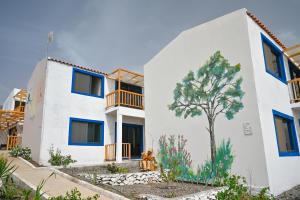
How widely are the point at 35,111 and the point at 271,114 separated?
12.9 meters

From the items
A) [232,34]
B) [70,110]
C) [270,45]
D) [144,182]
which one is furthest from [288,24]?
[70,110]

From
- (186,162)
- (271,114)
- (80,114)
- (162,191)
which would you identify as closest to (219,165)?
(186,162)

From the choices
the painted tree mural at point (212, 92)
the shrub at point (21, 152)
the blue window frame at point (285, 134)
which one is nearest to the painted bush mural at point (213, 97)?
the painted tree mural at point (212, 92)

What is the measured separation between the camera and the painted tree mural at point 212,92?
8.91m

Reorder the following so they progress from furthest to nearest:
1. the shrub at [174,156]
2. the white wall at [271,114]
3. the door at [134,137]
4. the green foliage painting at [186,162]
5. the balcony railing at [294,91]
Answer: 1. the door at [134,137]
2. the balcony railing at [294,91]
3. the shrub at [174,156]
4. the green foliage painting at [186,162]
5. the white wall at [271,114]

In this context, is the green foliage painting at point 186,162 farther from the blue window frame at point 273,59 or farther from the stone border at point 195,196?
the blue window frame at point 273,59

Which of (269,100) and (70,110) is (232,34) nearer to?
(269,100)

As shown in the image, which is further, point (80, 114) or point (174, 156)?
point (80, 114)

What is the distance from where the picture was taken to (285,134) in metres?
10.0

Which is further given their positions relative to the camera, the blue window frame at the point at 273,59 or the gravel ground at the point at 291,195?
the blue window frame at the point at 273,59

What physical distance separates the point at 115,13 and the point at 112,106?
261 inches

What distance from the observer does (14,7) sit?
1145cm

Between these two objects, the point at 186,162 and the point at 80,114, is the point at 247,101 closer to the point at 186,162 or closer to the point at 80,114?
the point at 186,162

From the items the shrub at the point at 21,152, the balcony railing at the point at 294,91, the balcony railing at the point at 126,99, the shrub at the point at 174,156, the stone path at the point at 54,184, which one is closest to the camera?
the stone path at the point at 54,184
